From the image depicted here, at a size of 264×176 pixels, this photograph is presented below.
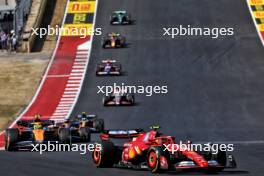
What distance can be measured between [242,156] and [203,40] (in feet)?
101

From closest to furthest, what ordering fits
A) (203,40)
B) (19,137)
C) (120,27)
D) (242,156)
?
(242,156) → (19,137) → (203,40) → (120,27)

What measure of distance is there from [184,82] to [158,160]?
27.0 m

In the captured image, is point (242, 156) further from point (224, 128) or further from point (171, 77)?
point (171, 77)

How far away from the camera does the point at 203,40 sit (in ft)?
188

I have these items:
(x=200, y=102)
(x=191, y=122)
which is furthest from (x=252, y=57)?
(x=191, y=122)

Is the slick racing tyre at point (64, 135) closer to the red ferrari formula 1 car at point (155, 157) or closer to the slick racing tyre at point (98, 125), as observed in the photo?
the slick racing tyre at point (98, 125)

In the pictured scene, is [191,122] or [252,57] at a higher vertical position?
[252,57]

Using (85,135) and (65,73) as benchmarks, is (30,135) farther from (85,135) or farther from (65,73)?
(65,73)

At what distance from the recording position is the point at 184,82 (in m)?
48.2

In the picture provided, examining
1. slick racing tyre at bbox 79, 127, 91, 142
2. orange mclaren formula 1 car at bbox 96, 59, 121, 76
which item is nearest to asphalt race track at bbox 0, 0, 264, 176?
orange mclaren formula 1 car at bbox 96, 59, 121, 76

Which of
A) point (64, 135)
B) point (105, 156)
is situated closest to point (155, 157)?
point (105, 156)

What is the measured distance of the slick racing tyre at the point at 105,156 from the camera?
23.4m

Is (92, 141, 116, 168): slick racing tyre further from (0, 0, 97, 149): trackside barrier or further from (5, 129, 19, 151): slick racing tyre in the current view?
(0, 0, 97, 149): trackside barrier

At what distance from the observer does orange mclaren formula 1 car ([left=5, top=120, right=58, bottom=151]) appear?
3009 centimetres
